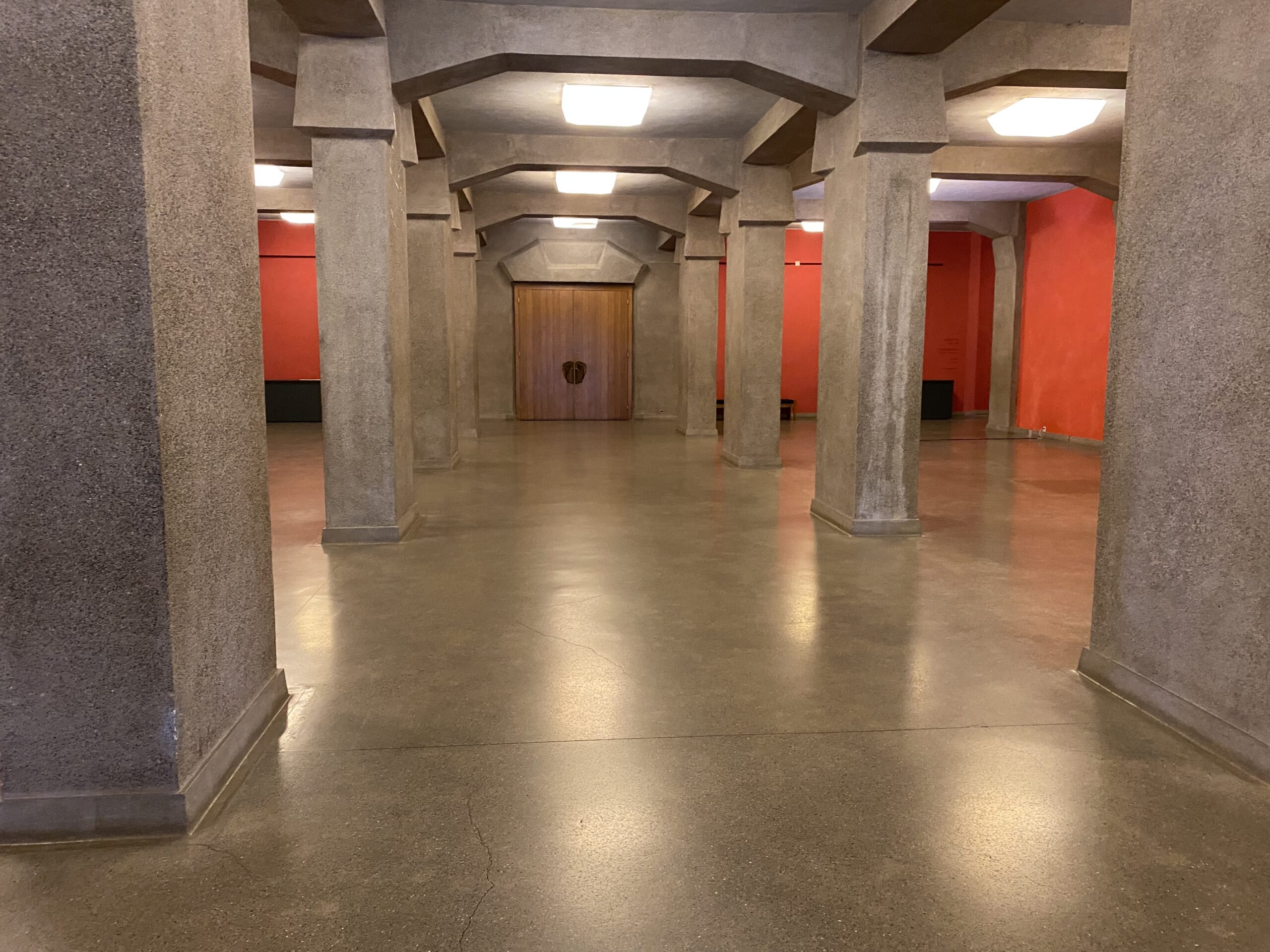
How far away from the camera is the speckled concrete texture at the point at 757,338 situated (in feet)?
34.8

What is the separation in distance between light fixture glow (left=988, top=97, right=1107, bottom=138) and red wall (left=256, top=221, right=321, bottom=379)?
44.3ft

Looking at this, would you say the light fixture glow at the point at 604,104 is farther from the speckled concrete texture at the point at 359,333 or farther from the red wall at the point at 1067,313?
the red wall at the point at 1067,313

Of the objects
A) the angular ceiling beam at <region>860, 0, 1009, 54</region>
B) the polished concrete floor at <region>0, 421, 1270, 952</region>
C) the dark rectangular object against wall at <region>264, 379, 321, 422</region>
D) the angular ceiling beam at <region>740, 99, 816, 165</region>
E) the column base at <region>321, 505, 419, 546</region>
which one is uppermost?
the angular ceiling beam at <region>740, 99, 816, 165</region>

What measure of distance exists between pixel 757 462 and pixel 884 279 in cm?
464

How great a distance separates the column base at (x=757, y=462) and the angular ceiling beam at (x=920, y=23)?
541 cm

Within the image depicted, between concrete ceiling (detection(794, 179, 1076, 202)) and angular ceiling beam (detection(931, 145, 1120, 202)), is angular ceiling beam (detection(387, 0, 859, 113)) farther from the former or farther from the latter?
concrete ceiling (detection(794, 179, 1076, 202))

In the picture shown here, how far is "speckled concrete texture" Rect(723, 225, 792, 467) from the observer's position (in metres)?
10.6

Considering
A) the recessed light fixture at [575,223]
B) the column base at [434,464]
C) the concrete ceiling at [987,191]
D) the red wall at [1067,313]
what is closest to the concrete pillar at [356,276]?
the column base at [434,464]

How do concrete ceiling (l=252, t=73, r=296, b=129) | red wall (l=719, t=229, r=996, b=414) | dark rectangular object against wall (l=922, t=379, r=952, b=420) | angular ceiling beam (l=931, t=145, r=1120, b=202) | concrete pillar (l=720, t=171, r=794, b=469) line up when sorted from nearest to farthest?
concrete ceiling (l=252, t=73, r=296, b=129) → concrete pillar (l=720, t=171, r=794, b=469) → angular ceiling beam (l=931, t=145, r=1120, b=202) → red wall (l=719, t=229, r=996, b=414) → dark rectangular object against wall (l=922, t=379, r=952, b=420)

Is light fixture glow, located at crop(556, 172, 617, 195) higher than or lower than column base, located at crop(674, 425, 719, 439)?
higher

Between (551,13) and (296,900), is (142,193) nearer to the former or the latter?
(296,900)

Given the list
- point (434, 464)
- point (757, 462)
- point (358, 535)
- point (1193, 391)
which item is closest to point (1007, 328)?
point (757, 462)

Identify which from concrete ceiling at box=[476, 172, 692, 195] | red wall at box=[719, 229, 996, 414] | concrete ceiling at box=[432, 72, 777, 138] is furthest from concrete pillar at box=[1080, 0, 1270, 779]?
red wall at box=[719, 229, 996, 414]

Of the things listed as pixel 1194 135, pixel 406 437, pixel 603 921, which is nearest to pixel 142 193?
pixel 603 921
